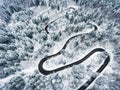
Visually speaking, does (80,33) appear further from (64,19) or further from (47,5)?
(47,5)

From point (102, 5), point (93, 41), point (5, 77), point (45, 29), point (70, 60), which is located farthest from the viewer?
point (102, 5)

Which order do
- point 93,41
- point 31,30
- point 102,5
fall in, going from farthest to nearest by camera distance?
point 102,5
point 31,30
point 93,41

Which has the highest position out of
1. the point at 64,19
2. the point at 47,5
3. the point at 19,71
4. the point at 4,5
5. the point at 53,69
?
the point at 4,5

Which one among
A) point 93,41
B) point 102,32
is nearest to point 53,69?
point 93,41

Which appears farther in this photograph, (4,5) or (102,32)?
(4,5)

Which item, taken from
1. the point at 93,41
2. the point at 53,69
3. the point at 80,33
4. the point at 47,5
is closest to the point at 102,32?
the point at 93,41

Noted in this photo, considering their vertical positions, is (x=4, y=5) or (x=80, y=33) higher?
(x=4, y=5)
